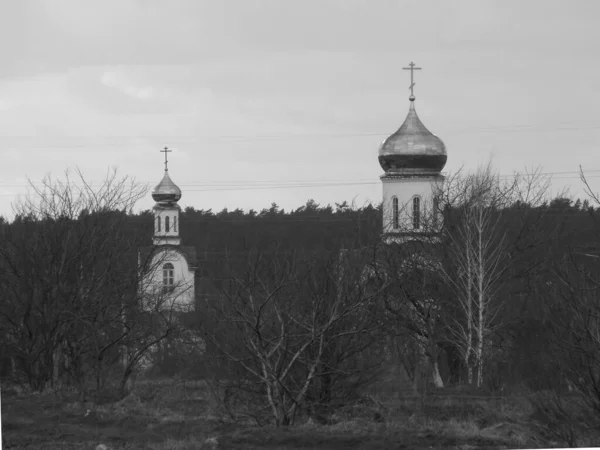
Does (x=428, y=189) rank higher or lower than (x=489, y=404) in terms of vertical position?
higher

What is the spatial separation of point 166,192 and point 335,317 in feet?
152

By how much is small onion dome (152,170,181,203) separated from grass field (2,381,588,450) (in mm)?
41647

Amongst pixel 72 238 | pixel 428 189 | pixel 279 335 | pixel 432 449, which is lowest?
pixel 432 449

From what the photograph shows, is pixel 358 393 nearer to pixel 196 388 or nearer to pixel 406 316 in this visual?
pixel 196 388

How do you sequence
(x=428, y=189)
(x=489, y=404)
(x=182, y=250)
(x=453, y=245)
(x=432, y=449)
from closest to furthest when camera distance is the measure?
(x=432, y=449)
(x=489, y=404)
(x=453, y=245)
(x=428, y=189)
(x=182, y=250)

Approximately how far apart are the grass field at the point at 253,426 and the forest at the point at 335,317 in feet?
0.61

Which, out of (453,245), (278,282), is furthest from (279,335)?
(453,245)

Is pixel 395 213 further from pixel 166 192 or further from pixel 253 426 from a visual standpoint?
pixel 166 192

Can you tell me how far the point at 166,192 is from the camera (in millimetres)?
59250

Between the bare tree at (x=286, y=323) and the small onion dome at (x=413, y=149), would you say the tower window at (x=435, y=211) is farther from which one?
the bare tree at (x=286, y=323)

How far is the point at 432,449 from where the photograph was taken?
12.1m

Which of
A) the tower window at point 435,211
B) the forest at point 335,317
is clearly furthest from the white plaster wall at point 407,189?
the tower window at point 435,211

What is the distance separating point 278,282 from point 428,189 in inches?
847

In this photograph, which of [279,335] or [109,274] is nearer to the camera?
[279,335]
